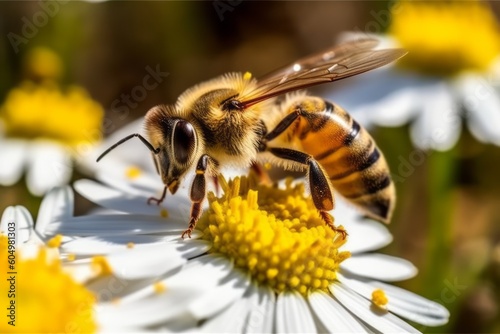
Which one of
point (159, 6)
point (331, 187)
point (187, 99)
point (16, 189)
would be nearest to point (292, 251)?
point (331, 187)

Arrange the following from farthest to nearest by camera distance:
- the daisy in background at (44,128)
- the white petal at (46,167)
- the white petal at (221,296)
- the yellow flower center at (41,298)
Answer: the daisy in background at (44,128) → the white petal at (46,167) → the white petal at (221,296) → the yellow flower center at (41,298)

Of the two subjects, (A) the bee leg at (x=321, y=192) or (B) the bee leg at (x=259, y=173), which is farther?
(B) the bee leg at (x=259, y=173)

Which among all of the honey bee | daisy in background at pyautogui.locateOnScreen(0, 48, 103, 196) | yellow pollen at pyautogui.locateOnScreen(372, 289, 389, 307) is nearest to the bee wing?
the honey bee

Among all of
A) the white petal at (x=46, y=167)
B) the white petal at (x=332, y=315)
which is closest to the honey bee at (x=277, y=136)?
the white petal at (x=332, y=315)

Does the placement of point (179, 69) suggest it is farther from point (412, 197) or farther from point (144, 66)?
point (412, 197)

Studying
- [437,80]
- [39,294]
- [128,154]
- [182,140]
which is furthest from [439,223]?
[39,294]

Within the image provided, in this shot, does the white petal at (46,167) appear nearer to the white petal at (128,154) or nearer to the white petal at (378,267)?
the white petal at (128,154)

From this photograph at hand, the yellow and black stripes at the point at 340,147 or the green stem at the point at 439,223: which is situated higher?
the yellow and black stripes at the point at 340,147
